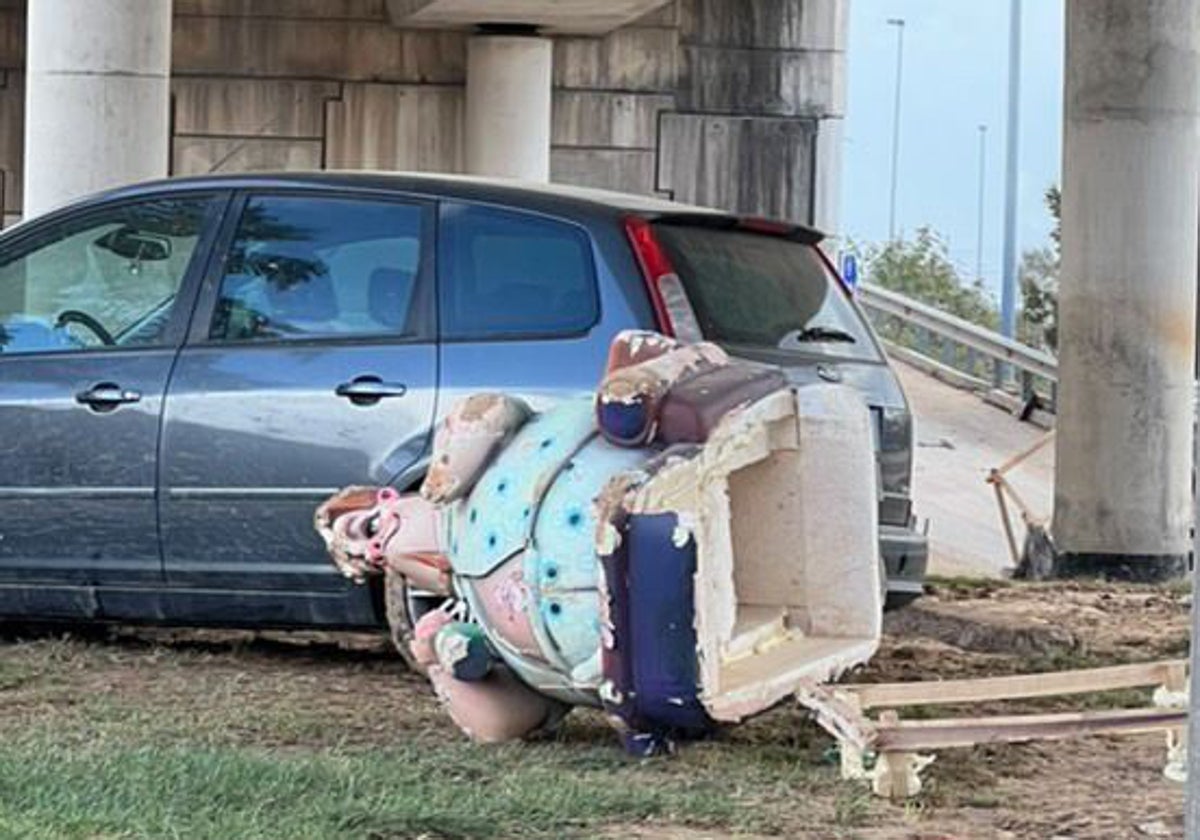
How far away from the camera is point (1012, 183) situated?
41844 mm

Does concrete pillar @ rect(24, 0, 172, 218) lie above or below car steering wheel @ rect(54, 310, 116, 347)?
above

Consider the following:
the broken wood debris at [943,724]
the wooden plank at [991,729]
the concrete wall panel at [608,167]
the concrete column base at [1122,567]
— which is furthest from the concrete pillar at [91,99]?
the concrete wall panel at [608,167]

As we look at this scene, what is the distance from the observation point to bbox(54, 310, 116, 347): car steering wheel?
358 inches

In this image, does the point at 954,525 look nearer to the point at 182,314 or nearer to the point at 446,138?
the point at 446,138

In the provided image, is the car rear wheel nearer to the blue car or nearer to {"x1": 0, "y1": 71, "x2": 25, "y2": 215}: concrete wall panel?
the blue car

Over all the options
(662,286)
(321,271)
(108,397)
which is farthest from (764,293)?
(108,397)

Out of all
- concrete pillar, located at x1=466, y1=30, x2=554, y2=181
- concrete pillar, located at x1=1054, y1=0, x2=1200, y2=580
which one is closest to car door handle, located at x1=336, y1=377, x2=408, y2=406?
concrete pillar, located at x1=1054, y1=0, x2=1200, y2=580

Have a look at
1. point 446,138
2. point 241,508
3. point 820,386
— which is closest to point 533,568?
point 820,386

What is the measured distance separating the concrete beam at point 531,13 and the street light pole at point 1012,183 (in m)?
15.6

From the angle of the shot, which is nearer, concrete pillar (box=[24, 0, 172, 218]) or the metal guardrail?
concrete pillar (box=[24, 0, 172, 218])

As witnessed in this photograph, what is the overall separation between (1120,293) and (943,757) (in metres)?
10.5

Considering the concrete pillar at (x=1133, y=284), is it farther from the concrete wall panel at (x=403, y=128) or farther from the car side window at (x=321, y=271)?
the concrete wall panel at (x=403, y=128)

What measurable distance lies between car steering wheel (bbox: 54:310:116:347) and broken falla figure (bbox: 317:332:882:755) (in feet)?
6.24

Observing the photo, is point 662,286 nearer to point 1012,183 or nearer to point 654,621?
point 654,621
